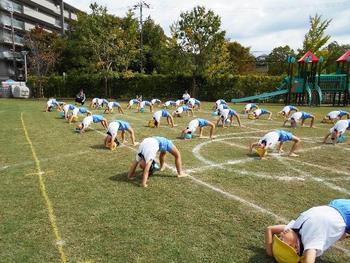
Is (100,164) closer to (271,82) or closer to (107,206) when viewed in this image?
(107,206)

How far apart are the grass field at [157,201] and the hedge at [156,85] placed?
2605cm

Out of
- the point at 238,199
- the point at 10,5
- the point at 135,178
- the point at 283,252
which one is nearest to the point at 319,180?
the point at 238,199

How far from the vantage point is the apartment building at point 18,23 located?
5819 centimetres

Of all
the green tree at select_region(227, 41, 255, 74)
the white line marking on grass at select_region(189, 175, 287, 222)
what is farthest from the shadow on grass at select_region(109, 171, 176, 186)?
the green tree at select_region(227, 41, 255, 74)

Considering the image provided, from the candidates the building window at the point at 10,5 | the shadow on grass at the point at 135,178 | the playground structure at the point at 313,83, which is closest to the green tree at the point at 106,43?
the building window at the point at 10,5

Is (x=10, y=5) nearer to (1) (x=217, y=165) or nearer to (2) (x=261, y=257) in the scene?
(1) (x=217, y=165)

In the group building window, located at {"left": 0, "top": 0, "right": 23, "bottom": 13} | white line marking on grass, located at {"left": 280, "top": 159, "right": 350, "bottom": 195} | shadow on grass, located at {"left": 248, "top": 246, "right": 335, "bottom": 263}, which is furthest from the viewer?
building window, located at {"left": 0, "top": 0, "right": 23, "bottom": 13}

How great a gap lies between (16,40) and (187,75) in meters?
36.8

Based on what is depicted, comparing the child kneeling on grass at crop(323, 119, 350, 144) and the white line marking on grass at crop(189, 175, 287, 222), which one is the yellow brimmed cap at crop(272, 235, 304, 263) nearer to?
the white line marking on grass at crop(189, 175, 287, 222)

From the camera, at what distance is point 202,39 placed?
39.0m

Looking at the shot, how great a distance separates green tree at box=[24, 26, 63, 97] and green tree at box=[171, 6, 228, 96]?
20.3 meters

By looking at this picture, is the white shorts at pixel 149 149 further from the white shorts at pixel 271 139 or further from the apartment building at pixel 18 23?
the apartment building at pixel 18 23

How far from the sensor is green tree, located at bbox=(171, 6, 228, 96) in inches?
1526

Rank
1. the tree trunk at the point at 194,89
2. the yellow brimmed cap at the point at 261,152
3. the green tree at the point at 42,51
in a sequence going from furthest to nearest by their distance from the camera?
the green tree at the point at 42,51, the tree trunk at the point at 194,89, the yellow brimmed cap at the point at 261,152
